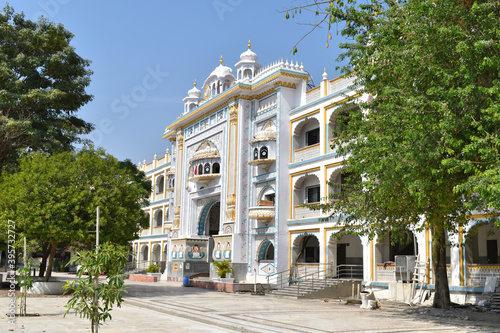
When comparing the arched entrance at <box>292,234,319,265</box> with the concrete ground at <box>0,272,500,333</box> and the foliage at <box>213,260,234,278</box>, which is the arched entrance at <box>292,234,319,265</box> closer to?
the foliage at <box>213,260,234,278</box>

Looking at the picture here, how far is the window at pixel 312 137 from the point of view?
28125mm

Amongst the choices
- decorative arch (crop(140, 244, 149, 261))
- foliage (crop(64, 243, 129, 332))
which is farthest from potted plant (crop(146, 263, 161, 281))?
foliage (crop(64, 243, 129, 332))

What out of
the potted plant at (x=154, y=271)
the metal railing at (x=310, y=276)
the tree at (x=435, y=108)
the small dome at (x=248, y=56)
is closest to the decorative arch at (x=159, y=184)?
the potted plant at (x=154, y=271)

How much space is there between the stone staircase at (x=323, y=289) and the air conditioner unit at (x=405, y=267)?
2.49 metres

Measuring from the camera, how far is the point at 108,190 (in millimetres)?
21641

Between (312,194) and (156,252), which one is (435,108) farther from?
(156,252)

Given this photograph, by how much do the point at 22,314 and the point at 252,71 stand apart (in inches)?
847

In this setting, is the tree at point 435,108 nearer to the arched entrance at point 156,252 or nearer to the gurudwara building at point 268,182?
the gurudwara building at point 268,182

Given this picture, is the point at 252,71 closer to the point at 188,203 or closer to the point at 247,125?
the point at 247,125

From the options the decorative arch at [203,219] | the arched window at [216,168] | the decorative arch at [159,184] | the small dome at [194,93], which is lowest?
the decorative arch at [203,219]

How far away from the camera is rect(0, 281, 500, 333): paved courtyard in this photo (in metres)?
11.7

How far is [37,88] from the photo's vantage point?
26.1m

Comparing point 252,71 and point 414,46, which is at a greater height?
point 252,71

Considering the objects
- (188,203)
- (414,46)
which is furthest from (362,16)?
(188,203)
